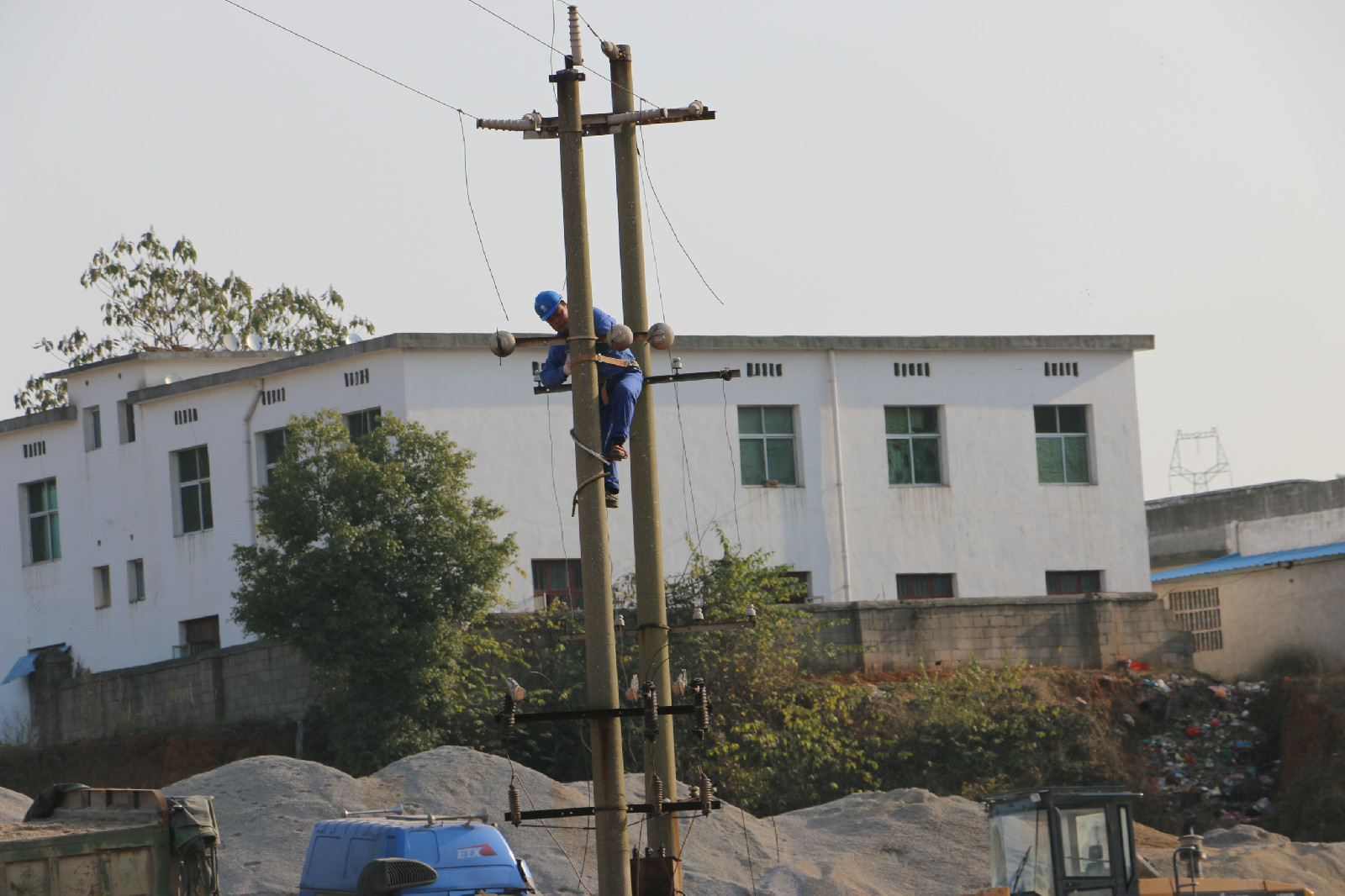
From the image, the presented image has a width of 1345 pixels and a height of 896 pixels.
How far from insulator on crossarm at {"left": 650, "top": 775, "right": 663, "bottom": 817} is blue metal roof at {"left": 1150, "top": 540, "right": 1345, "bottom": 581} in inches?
1088

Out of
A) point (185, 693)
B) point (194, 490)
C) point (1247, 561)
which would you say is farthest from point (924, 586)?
point (194, 490)

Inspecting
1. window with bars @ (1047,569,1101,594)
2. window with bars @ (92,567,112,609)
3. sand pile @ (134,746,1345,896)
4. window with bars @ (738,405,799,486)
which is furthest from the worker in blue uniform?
window with bars @ (92,567,112,609)

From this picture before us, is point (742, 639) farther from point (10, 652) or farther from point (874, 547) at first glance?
point (10, 652)

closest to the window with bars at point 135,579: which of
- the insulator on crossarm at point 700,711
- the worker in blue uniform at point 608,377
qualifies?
the worker in blue uniform at point 608,377

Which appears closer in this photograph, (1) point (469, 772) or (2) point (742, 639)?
(1) point (469, 772)

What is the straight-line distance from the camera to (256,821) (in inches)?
864

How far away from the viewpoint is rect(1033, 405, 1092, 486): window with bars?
3569cm

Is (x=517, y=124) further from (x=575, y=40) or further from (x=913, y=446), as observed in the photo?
(x=913, y=446)

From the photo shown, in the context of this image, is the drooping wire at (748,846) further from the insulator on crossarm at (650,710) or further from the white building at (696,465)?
the insulator on crossarm at (650,710)

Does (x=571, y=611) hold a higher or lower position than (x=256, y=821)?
higher

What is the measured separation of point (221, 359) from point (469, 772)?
15570 mm

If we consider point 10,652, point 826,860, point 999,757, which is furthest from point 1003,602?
point 10,652

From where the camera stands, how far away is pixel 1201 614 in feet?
124

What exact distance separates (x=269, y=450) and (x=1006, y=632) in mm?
14888
